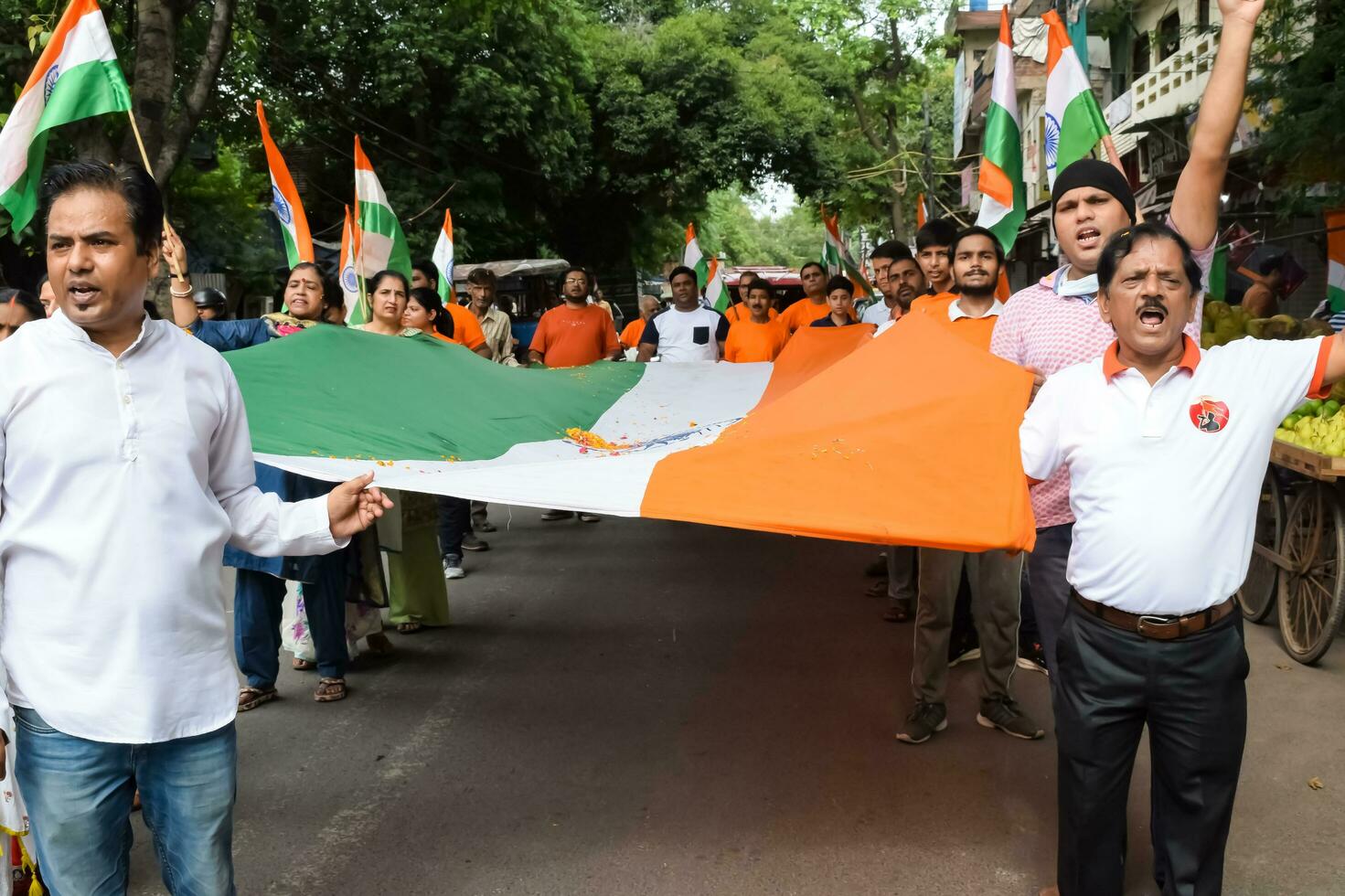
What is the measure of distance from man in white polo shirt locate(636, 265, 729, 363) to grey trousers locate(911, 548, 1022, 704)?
4.93m

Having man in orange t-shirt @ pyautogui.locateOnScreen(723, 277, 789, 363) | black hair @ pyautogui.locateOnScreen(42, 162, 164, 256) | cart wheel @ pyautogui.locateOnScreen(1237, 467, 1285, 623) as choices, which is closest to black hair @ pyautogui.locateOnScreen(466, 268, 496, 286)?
man in orange t-shirt @ pyautogui.locateOnScreen(723, 277, 789, 363)

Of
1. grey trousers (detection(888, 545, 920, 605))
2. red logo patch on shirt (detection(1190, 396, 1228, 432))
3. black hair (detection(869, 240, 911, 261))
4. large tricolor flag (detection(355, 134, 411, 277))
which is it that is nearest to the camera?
red logo patch on shirt (detection(1190, 396, 1228, 432))

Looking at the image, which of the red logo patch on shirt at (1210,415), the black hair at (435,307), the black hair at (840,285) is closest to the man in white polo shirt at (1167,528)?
the red logo patch on shirt at (1210,415)

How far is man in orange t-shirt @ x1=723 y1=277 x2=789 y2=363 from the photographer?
9.55 metres

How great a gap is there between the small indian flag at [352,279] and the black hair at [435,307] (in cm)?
44

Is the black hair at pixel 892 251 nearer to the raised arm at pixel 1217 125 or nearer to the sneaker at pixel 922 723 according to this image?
the sneaker at pixel 922 723

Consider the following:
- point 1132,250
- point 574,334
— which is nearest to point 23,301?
point 1132,250

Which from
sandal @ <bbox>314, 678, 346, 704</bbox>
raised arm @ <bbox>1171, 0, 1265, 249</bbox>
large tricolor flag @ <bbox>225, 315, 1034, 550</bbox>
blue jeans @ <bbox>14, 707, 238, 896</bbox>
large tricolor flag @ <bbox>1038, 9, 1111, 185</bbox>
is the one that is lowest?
sandal @ <bbox>314, 678, 346, 704</bbox>

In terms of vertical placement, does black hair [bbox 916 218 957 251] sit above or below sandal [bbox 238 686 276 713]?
above

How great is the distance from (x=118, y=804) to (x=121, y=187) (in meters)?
1.27

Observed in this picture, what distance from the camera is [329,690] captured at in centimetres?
569

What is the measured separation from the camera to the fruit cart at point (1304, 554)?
5.83 metres

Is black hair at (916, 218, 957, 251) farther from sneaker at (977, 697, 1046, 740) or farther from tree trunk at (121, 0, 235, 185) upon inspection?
tree trunk at (121, 0, 235, 185)

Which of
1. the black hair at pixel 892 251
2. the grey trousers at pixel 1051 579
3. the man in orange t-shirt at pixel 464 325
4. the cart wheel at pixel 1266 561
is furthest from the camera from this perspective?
the man in orange t-shirt at pixel 464 325
